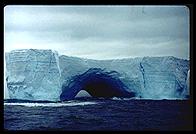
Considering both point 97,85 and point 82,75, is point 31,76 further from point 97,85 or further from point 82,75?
point 97,85

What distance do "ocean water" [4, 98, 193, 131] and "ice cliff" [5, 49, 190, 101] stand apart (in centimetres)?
8

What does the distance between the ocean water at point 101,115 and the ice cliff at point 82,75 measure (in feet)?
0.25

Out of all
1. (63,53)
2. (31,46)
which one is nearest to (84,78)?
(63,53)

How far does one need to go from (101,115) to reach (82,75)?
0.45 metres

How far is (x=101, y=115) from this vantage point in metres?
2.49

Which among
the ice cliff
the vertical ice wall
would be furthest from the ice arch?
the vertical ice wall

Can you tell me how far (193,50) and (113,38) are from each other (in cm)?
62

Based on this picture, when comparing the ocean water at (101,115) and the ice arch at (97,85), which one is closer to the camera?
the ocean water at (101,115)

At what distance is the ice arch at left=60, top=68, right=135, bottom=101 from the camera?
2.62 m

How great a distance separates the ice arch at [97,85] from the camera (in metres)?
2.62

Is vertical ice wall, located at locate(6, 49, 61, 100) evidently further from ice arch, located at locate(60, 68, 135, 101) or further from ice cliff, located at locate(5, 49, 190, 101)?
ice arch, located at locate(60, 68, 135, 101)

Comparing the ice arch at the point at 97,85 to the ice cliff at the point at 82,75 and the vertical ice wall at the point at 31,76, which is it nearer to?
the ice cliff at the point at 82,75

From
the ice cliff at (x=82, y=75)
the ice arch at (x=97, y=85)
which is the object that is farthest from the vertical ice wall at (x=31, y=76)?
the ice arch at (x=97, y=85)

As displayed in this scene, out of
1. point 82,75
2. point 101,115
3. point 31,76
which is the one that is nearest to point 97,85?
point 82,75
